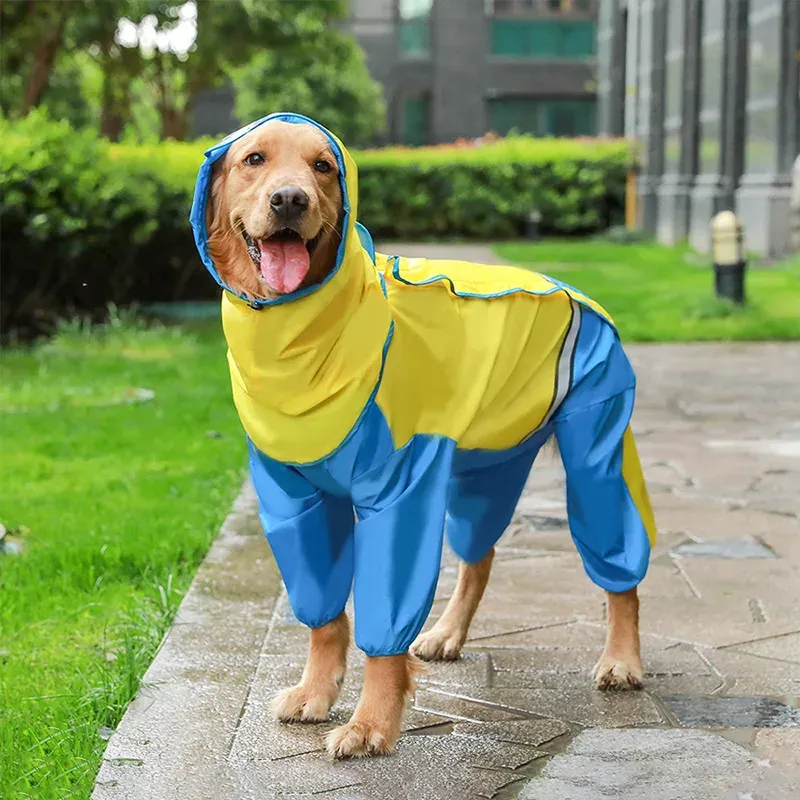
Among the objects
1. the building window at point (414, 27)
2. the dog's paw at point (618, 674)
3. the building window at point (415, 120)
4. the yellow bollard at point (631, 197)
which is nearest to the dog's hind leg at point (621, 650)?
the dog's paw at point (618, 674)

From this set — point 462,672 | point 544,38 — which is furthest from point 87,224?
point 544,38

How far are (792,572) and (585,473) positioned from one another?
4.99 ft

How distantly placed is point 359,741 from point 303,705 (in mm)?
289

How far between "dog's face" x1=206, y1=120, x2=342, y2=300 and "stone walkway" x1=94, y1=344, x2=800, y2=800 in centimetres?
112

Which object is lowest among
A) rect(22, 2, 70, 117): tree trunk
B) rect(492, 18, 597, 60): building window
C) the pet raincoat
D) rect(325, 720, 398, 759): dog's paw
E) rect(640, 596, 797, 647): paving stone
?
rect(640, 596, 797, 647): paving stone

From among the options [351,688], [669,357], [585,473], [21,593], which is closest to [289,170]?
[585,473]

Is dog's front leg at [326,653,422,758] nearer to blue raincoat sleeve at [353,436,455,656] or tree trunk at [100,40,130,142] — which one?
blue raincoat sleeve at [353,436,455,656]

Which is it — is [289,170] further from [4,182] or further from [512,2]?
[512,2]

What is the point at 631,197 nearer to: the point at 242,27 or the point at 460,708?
the point at 242,27

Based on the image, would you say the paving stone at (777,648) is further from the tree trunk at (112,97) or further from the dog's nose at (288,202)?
the tree trunk at (112,97)

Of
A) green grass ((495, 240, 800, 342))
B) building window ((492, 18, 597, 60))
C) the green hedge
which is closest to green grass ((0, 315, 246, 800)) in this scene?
the green hedge

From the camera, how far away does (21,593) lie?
466cm

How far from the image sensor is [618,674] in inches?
148

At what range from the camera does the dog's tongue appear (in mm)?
3125
